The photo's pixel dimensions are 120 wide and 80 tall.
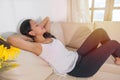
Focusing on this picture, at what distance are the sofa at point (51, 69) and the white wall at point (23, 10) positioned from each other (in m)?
0.12

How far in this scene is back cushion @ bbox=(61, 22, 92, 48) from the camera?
242 cm

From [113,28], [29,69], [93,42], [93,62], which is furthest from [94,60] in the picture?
[113,28]

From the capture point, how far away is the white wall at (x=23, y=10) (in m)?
1.60

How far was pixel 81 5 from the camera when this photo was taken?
2834 mm

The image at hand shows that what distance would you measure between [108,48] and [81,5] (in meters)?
1.39

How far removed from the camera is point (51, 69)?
1604mm

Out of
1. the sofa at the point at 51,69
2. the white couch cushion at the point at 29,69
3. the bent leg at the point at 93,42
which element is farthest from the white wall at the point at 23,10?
the bent leg at the point at 93,42

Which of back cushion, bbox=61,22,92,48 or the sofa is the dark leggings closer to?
the sofa

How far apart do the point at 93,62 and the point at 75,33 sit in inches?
36.3

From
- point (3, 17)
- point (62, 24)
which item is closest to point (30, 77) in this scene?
point (3, 17)

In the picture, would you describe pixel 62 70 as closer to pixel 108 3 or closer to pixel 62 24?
pixel 62 24

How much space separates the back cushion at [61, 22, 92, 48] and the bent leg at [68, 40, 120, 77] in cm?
78

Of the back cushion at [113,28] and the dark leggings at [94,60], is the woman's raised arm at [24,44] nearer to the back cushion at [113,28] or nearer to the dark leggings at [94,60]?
the dark leggings at [94,60]

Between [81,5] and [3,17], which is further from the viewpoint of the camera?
[81,5]
